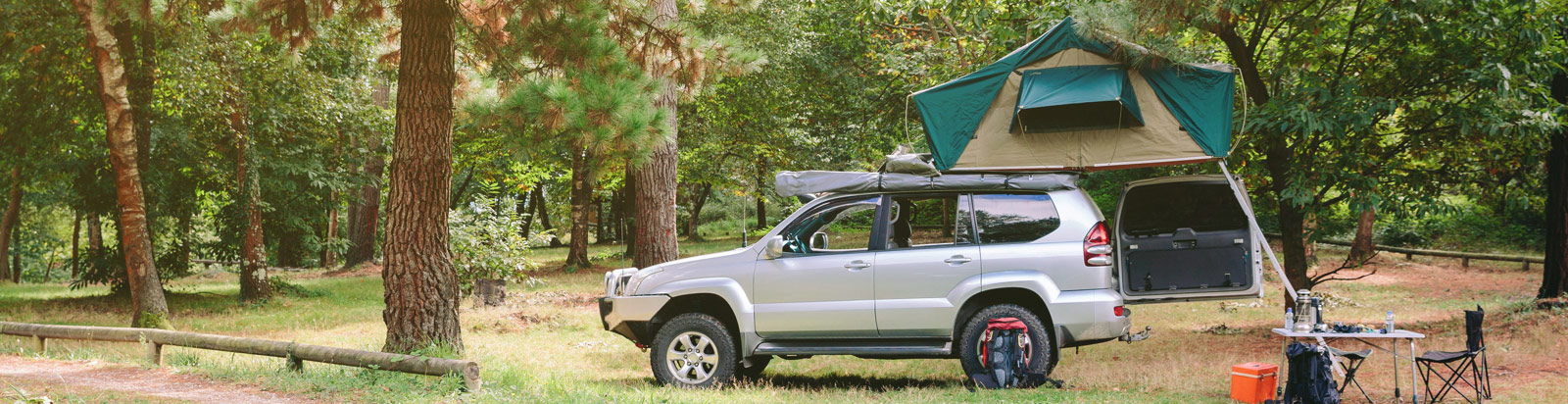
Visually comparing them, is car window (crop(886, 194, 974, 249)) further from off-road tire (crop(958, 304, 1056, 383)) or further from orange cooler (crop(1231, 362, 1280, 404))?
orange cooler (crop(1231, 362, 1280, 404))

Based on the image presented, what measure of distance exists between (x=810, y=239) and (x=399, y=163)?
3.73 metres

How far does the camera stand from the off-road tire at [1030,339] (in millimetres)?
7914

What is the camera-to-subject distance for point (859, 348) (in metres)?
8.23

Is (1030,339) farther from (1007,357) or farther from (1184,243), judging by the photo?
(1184,243)

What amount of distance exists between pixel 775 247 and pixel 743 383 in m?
1.20

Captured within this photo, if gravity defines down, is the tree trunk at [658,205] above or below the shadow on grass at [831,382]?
above

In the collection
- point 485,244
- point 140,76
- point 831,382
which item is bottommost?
point 831,382

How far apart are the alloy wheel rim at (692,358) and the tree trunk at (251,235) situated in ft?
44.2

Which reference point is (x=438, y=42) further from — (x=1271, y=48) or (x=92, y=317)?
(x=92, y=317)

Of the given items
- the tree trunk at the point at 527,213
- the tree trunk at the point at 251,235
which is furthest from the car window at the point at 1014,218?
the tree trunk at the point at 527,213

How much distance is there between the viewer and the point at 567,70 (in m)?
10.9

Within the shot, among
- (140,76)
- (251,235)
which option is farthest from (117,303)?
(140,76)

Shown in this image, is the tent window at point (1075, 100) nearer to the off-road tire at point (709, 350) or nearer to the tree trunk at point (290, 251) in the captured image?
the off-road tire at point (709, 350)

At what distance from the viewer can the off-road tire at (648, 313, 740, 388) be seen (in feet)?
27.9
